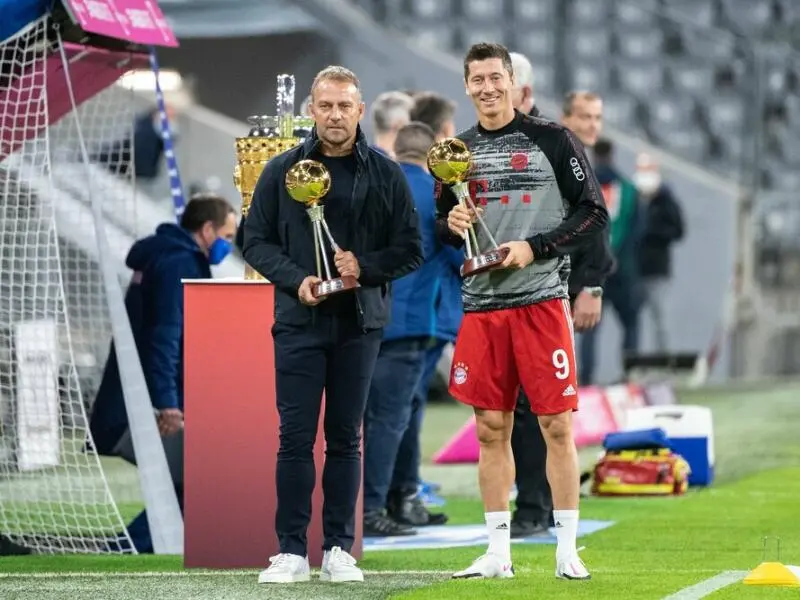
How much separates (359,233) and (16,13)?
7.62 feet

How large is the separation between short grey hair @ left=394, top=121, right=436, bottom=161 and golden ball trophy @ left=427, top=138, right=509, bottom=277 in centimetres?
231

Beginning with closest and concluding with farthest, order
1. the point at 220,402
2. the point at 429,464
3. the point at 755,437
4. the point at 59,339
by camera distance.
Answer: the point at 220,402
the point at 59,339
the point at 429,464
the point at 755,437

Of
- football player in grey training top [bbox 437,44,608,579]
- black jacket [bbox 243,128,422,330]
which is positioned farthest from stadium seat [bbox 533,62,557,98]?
football player in grey training top [bbox 437,44,608,579]

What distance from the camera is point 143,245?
29.3 ft

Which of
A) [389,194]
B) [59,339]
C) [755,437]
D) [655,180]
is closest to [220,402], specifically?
[389,194]

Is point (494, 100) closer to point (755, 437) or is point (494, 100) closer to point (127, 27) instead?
point (127, 27)

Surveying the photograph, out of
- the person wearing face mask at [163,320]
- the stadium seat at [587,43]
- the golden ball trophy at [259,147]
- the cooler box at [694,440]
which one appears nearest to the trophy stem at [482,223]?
the golden ball trophy at [259,147]

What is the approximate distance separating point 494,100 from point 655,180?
1198 centimetres

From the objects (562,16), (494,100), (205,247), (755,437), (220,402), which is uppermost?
(562,16)

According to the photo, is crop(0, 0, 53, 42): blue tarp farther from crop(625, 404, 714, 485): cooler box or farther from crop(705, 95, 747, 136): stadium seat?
crop(705, 95, 747, 136): stadium seat

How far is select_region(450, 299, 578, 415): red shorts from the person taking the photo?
268 inches

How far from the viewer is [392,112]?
10.1 metres

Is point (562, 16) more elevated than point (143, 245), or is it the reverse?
point (562, 16)

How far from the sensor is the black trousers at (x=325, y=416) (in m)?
6.94
